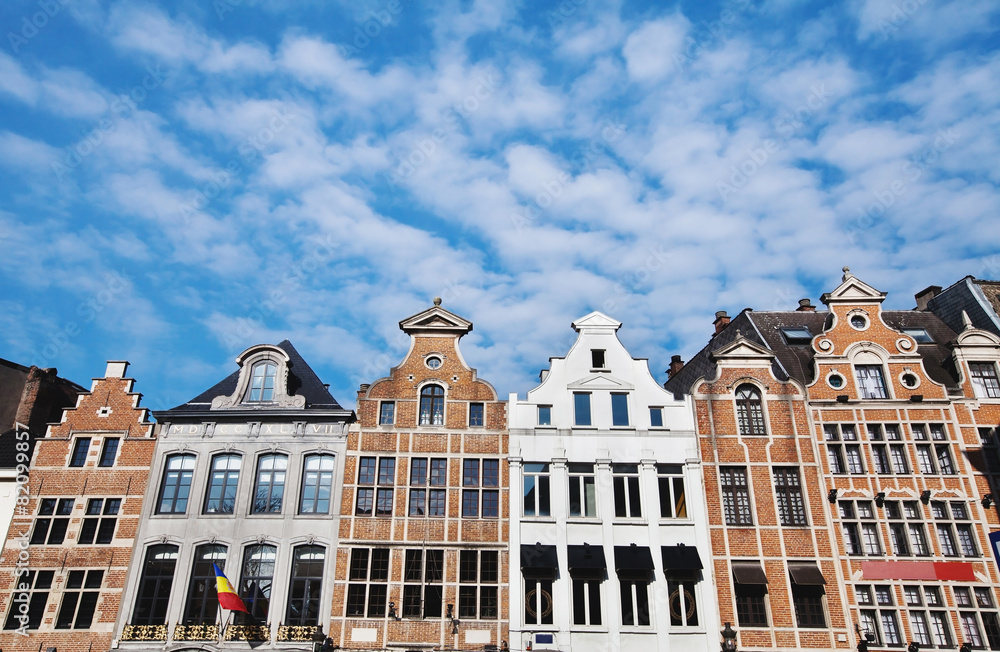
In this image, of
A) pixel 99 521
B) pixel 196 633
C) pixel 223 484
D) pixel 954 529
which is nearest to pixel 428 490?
pixel 223 484

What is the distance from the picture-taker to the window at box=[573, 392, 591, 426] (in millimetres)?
24750

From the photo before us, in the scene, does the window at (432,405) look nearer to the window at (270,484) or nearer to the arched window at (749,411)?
the window at (270,484)

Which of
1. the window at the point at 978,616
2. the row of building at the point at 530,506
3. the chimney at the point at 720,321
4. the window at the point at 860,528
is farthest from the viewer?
the chimney at the point at 720,321

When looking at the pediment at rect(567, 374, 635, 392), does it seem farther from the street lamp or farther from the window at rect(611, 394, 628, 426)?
the street lamp

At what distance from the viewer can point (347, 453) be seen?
942 inches

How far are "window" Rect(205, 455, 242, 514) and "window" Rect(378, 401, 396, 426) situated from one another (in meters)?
4.95

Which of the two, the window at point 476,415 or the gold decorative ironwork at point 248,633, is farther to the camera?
the window at point 476,415

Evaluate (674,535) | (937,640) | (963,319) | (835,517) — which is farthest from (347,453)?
(963,319)

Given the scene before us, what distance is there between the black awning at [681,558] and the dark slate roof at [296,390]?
39.1 ft

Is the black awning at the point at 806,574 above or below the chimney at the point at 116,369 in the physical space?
below

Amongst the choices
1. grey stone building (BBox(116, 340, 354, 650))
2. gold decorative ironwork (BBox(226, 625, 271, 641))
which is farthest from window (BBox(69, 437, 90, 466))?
gold decorative ironwork (BBox(226, 625, 271, 641))

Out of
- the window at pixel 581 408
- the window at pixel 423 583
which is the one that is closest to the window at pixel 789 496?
the window at pixel 581 408

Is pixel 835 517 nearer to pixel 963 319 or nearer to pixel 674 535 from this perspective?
pixel 674 535

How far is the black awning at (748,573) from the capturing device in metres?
22.0
